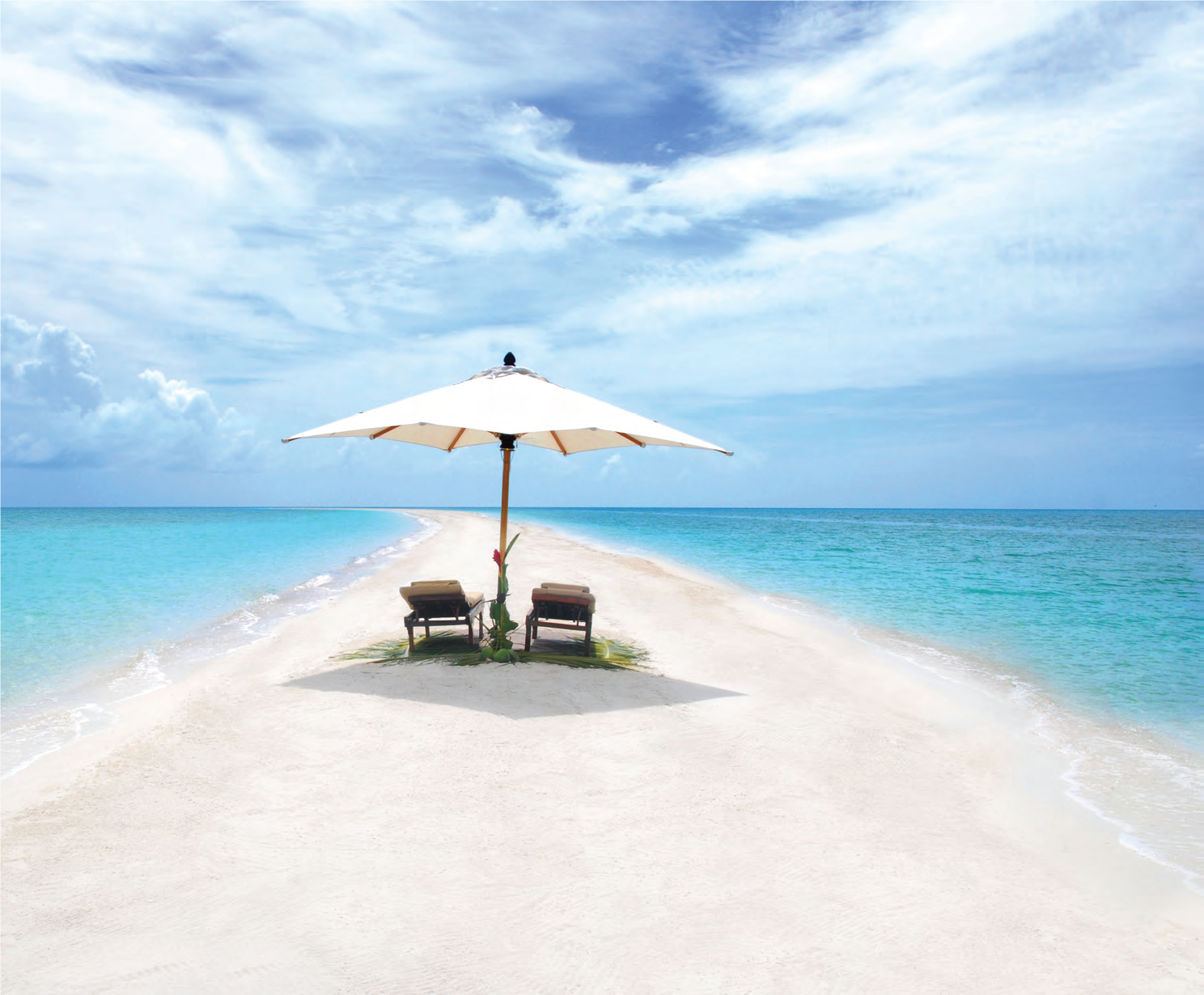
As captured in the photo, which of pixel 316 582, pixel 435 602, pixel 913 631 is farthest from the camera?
pixel 316 582

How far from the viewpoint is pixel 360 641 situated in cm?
839

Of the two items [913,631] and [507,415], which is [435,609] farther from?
[913,631]

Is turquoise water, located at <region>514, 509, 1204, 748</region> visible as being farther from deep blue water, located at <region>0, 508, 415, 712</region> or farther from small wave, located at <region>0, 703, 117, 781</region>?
deep blue water, located at <region>0, 508, 415, 712</region>

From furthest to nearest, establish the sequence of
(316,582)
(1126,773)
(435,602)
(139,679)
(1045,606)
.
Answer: (316,582) < (1045,606) < (139,679) < (435,602) < (1126,773)

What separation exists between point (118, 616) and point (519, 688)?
345 inches

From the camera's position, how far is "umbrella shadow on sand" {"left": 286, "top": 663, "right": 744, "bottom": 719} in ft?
19.1

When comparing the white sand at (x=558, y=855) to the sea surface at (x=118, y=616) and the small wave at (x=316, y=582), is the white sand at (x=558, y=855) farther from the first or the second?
the small wave at (x=316, y=582)

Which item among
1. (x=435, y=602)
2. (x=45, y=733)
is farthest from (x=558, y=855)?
(x=45, y=733)

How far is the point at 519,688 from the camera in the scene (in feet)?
20.4

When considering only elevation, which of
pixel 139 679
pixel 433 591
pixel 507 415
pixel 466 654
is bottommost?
pixel 139 679

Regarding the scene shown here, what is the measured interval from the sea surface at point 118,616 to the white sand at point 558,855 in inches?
51.8

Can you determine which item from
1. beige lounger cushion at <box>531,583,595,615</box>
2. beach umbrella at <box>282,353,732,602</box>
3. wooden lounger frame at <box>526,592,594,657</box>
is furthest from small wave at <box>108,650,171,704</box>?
beige lounger cushion at <box>531,583,595,615</box>

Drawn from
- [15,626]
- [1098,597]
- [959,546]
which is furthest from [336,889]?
[959,546]

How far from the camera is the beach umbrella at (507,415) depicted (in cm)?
573
